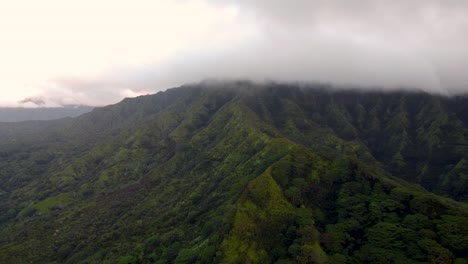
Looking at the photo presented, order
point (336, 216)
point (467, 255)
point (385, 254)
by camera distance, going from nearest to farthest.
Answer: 1. point (467, 255)
2. point (385, 254)
3. point (336, 216)

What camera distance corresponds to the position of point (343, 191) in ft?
616

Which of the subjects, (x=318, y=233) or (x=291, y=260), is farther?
(x=318, y=233)

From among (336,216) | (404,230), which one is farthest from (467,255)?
(336,216)

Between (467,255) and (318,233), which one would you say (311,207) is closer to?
(318,233)

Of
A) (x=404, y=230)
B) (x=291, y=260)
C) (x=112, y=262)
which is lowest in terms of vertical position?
(x=112, y=262)

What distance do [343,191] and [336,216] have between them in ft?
54.0

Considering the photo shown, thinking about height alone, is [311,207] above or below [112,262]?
above

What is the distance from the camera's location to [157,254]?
618 ft

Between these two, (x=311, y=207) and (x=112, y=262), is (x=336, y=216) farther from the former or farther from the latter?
(x=112, y=262)

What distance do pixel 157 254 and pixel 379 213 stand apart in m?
120

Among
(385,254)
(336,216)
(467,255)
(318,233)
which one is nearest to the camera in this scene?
(467,255)

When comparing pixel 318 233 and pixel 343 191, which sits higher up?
pixel 343 191

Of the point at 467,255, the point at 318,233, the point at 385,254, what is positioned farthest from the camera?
the point at 318,233

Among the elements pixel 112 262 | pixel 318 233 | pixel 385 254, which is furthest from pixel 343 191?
pixel 112 262
